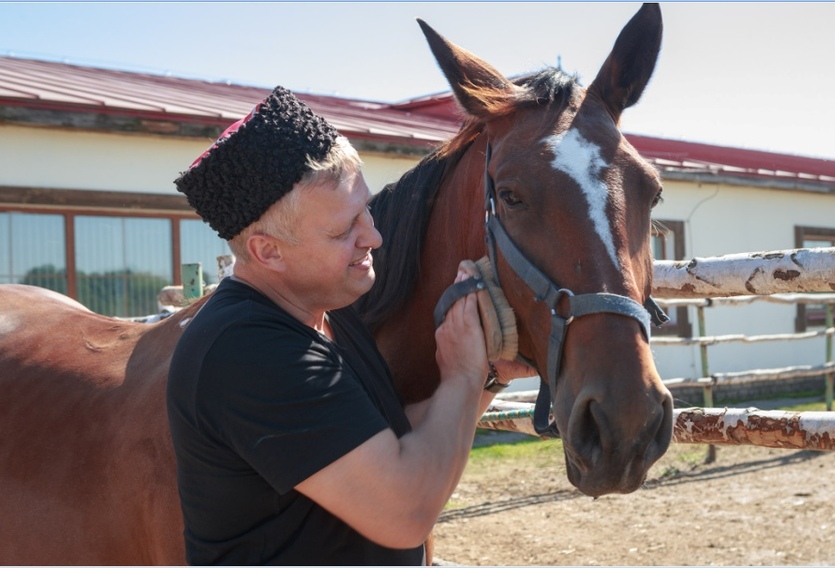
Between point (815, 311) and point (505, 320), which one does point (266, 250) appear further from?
point (815, 311)

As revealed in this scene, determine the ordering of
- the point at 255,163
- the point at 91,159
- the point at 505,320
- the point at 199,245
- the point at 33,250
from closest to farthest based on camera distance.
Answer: the point at 255,163 → the point at 505,320 → the point at 33,250 → the point at 91,159 → the point at 199,245

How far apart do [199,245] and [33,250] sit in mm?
1608

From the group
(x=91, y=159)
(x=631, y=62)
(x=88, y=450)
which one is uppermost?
(x=91, y=159)

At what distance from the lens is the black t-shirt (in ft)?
4.85

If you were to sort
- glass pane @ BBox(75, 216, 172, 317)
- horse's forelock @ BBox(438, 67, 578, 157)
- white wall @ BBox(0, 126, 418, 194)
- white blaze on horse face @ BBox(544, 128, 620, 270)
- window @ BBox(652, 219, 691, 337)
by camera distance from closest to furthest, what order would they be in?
1. white blaze on horse face @ BBox(544, 128, 620, 270)
2. horse's forelock @ BBox(438, 67, 578, 157)
3. white wall @ BBox(0, 126, 418, 194)
4. glass pane @ BBox(75, 216, 172, 317)
5. window @ BBox(652, 219, 691, 337)

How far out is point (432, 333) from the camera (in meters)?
2.33

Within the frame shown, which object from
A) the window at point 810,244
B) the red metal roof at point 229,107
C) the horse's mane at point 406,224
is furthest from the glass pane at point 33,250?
the window at point 810,244

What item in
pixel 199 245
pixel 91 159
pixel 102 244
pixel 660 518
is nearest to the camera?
pixel 660 518

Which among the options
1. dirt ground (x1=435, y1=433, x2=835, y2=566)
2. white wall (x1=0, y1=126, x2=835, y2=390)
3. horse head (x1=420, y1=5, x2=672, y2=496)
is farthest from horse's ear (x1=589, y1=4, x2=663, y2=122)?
white wall (x1=0, y1=126, x2=835, y2=390)

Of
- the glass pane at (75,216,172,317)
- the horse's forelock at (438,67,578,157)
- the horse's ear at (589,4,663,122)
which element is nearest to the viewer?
the horse's forelock at (438,67,578,157)

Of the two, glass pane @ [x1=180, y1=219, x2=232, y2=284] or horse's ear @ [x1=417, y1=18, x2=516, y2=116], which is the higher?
horse's ear @ [x1=417, y1=18, x2=516, y2=116]

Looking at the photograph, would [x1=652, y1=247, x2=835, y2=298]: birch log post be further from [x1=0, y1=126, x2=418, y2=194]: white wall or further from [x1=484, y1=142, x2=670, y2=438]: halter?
[x1=0, y1=126, x2=418, y2=194]: white wall

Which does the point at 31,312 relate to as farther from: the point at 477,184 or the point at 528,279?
the point at 528,279

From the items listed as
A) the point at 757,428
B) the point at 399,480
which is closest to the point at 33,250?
the point at 757,428
